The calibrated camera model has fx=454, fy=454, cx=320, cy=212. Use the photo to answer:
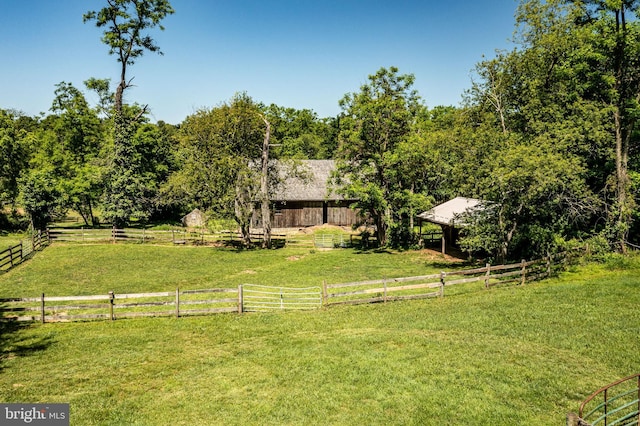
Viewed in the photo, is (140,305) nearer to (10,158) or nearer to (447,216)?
(447,216)

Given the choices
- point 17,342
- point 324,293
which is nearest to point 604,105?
point 324,293

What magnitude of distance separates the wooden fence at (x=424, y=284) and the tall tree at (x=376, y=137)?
1201cm

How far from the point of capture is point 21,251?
2989 cm

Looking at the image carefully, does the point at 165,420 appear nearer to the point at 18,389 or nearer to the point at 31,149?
the point at 18,389

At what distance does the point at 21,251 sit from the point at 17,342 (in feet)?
57.6

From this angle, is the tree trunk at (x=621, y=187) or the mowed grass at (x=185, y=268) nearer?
the tree trunk at (x=621, y=187)

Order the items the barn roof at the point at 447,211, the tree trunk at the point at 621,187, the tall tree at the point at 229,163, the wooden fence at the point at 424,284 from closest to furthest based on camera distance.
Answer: the wooden fence at the point at 424,284
the tree trunk at the point at 621,187
the barn roof at the point at 447,211
the tall tree at the point at 229,163

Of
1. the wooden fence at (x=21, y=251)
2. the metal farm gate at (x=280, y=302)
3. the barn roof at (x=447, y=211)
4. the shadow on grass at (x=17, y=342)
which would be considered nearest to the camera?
the shadow on grass at (x=17, y=342)

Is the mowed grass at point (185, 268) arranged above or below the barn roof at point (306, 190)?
below

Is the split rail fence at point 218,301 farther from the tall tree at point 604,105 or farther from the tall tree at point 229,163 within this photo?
the tall tree at point 229,163

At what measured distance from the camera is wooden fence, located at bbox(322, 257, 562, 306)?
1920 cm

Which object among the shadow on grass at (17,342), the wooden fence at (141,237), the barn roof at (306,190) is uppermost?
the barn roof at (306,190)

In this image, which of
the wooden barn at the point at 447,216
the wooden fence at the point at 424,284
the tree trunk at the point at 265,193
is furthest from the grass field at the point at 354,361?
the tree trunk at the point at 265,193

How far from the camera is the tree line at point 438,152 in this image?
82.0 feet
